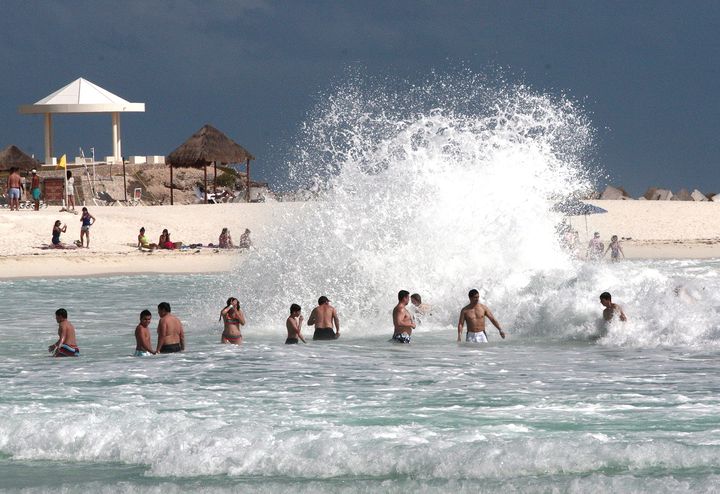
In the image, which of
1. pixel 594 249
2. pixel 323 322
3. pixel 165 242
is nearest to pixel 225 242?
pixel 165 242

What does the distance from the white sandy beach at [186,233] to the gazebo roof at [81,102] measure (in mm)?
11825

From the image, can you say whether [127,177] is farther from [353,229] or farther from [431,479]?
[431,479]

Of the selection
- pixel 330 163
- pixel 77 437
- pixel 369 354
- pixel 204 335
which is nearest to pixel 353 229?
pixel 330 163

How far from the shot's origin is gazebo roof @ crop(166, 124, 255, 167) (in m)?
43.7

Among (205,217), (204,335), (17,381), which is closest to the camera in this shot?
(17,381)

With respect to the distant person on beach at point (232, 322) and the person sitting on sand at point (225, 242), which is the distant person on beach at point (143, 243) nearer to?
the person sitting on sand at point (225, 242)

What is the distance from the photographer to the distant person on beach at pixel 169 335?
14.8 m

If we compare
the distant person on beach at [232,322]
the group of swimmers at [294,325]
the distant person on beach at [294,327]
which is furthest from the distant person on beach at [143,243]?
the distant person on beach at [294,327]

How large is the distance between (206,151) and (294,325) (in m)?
28.9

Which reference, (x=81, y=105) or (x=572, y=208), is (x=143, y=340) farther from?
(x=81, y=105)

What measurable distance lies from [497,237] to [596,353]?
5.54m

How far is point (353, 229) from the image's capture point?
19.8m

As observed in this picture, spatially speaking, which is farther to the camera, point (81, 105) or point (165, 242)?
point (81, 105)

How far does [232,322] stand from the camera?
15.8m
